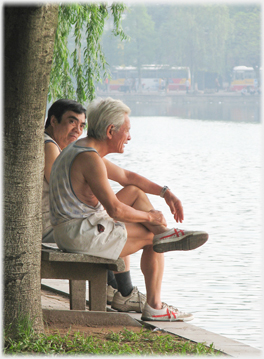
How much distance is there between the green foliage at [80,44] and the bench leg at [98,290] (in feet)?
16.2

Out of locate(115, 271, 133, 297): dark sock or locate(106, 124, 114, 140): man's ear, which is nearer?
locate(106, 124, 114, 140): man's ear

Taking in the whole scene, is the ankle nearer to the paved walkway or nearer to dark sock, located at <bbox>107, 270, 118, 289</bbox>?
the paved walkway

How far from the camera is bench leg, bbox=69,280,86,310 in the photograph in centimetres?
403

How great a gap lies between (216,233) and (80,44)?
3.09 meters

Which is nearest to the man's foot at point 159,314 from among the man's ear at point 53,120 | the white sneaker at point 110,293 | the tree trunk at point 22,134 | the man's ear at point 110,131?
the white sneaker at point 110,293

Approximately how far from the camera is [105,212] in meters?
3.77

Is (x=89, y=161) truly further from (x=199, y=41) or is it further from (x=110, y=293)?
(x=199, y=41)

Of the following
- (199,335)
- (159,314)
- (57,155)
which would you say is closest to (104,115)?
(57,155)

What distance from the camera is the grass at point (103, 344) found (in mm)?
3082

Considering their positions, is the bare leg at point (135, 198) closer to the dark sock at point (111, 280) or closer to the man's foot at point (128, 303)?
the man's foot at point (128, 303)

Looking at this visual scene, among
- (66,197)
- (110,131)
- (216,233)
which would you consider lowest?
(216,233)

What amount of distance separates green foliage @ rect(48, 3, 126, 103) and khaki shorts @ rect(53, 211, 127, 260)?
4.87 m

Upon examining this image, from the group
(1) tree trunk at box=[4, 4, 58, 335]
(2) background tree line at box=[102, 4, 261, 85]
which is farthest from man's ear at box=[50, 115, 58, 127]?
(2) background tree line at box=[102, 4, 261, 85]

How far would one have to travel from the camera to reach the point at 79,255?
11.7 ft
